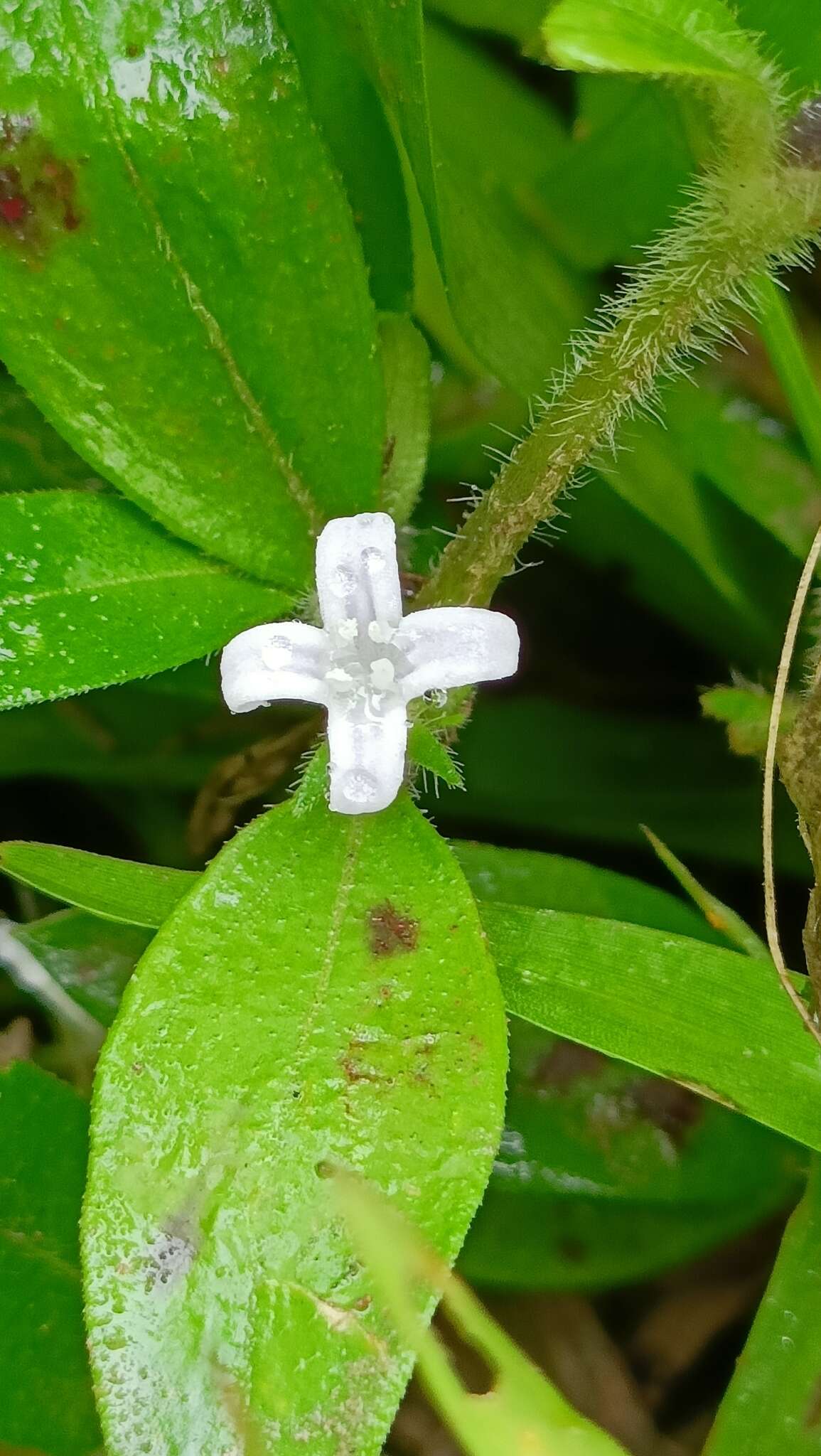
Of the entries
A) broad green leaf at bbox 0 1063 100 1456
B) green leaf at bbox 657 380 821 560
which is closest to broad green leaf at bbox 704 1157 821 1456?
broad green leaf at bbox 0 1063 100 1456

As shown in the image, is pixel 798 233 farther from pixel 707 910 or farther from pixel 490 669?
pixel 707 910

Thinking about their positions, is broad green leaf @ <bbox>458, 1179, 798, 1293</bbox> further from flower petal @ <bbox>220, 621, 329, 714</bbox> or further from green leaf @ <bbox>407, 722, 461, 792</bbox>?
flower petal @ <bbox>220, 621, 329, 714</bbox>

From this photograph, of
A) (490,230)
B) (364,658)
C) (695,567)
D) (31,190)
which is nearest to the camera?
(31,190)

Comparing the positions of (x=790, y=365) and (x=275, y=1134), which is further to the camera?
(x=790, y=365)

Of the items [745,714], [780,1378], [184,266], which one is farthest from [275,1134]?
[184,266]

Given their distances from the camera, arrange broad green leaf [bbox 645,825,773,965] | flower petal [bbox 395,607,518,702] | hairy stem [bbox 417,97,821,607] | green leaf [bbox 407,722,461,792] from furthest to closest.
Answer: broad green leaf [bbox 645,825,773,965] → green leaf [bbox 407,722,461,792] → flower petal [bbox 395,607,518,702] → hairy stem [bbox 417,97,821,607]

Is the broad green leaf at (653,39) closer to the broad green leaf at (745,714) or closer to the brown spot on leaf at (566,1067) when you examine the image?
the broad green leaf at (745,714)

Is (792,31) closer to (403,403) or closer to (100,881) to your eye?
(403,403)
